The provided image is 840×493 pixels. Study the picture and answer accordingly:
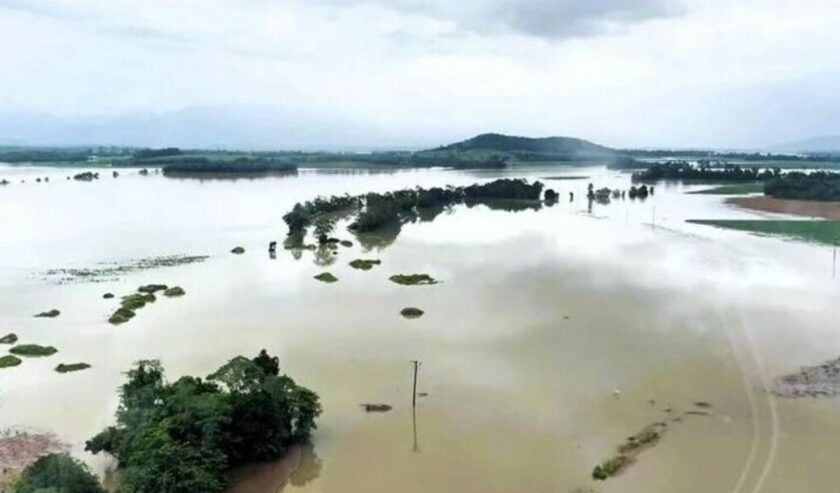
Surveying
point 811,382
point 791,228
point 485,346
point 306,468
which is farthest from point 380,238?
point 306,468

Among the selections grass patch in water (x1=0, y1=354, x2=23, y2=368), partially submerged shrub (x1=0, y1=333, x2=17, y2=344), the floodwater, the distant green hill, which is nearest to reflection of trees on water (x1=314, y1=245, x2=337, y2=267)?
the floodwater

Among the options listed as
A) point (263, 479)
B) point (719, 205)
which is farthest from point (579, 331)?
point (719, 205)

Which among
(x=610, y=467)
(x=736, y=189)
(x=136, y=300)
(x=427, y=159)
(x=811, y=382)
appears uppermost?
(x=427, y=159)

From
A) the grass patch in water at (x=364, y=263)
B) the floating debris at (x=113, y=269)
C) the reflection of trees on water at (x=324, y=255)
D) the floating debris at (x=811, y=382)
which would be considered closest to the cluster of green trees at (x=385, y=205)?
the reflection of trees on water at (x=324, y=255)

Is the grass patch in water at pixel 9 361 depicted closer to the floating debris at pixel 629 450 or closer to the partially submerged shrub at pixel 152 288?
the partially submerged shrub at pixel 152 288

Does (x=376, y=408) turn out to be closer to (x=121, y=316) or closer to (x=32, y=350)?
(x=32, y=350)

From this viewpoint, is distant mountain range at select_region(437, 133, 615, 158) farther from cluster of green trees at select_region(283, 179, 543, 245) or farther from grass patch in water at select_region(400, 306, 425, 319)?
grass patch in water at select_region(400, 306, 425, 319)
